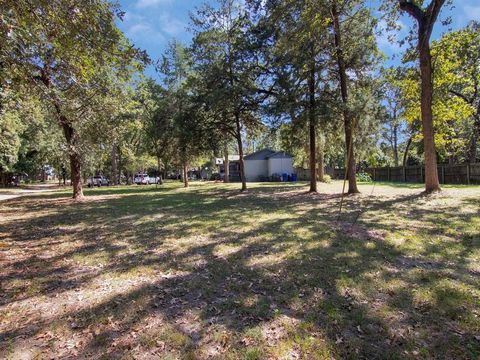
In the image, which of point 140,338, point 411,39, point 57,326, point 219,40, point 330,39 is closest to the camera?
point 140,338

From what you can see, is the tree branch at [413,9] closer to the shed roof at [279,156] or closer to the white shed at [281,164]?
the white shed at [281,164]

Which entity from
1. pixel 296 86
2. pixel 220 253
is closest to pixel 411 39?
pixel 296 86

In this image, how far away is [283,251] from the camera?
17.5 feet

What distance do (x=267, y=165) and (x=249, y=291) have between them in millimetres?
35235

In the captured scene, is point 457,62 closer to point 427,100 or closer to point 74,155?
point 427,100

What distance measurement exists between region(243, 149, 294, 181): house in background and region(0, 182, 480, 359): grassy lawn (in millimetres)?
30128

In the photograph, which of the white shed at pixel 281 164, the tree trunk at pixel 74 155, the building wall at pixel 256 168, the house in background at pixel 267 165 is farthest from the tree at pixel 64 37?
the building wall at pixel 256 168

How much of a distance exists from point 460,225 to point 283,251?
3979 mm

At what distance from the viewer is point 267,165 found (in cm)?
3881

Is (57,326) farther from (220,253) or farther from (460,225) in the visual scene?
(460,225)

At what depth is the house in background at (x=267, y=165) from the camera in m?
37.4

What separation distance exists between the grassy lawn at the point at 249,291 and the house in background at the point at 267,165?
3013 centimetres

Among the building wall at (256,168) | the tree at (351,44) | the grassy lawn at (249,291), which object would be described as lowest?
the grassy lawn at (249,291)

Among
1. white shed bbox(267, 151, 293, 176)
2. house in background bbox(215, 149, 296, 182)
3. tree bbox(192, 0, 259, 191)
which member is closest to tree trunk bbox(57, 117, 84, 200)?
tree bbox(192, 0, 259, 191)
